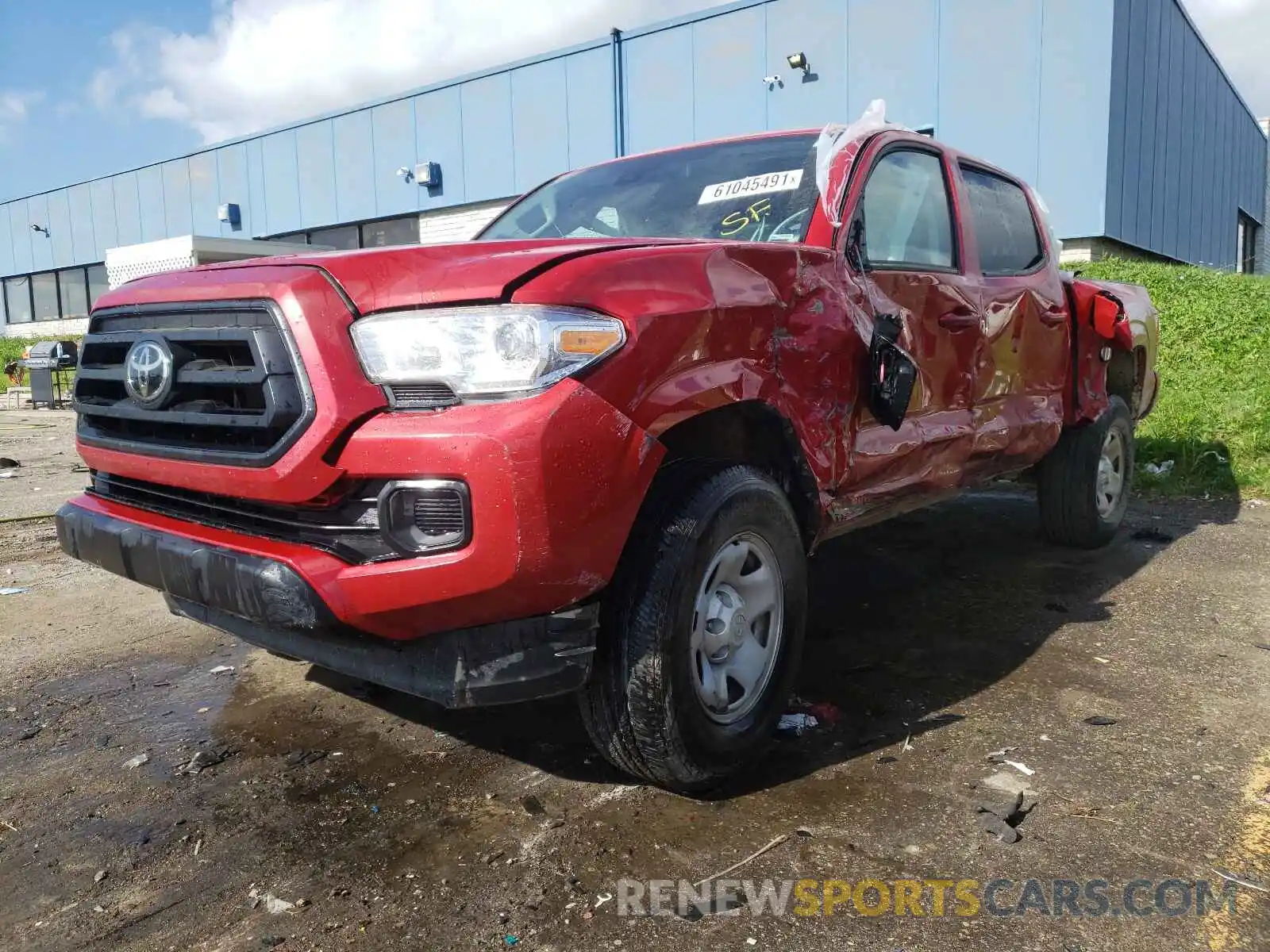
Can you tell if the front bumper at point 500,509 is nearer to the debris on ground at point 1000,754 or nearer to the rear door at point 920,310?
the rear door at point 920,310

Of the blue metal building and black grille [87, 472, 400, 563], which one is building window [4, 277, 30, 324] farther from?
black grille [87, 472, 400, 563]

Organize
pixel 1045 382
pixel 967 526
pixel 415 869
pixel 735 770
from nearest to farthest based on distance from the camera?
pixel 415 869, pixel 735 770, pixel 1045 382, pixel 967 526

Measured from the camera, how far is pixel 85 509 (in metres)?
2.62

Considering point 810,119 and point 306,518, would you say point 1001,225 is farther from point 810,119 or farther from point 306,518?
point 810,119

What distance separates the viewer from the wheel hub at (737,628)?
2.41 meters

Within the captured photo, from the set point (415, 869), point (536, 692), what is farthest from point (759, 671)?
point (415, 869)

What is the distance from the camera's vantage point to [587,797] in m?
2.46

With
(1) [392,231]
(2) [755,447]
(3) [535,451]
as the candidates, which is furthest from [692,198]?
(1) [392,231]

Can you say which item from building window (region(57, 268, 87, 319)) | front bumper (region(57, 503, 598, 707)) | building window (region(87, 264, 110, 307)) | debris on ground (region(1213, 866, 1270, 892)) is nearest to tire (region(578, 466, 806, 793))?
front bumper (region(57, 503, 598, 707))

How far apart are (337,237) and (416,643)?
2096cm

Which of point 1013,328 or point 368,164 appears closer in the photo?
point 1013,328

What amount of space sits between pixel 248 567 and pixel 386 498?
0.37 metres

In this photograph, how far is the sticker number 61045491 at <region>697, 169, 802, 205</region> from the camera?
3117mm

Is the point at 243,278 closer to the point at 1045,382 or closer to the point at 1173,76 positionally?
the point at 1045,382
